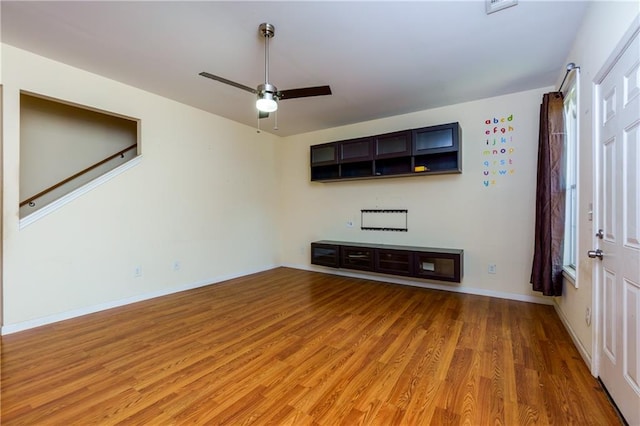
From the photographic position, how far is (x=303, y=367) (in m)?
2.09

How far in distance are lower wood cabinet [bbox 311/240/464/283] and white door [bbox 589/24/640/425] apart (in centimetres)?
180

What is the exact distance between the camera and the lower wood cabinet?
147 inches

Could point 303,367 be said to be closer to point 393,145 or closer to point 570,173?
point 570,173

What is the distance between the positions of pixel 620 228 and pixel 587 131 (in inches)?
38.8

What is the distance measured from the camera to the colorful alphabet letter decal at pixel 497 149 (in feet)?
12.0

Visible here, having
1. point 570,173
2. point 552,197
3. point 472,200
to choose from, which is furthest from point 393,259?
point 570,173

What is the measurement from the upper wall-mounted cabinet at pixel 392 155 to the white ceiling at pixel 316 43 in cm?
56

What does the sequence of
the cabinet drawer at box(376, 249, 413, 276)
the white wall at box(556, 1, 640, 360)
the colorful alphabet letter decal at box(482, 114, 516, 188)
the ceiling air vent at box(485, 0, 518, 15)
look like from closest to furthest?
1. the white wall at box(556, 1, 640, 360)
2. the ceiling air vent at box(485, 0, 518, 15)
3. the colorful alphabet letter decal at box(482, 114, 516, 188)
4. the cabinet drawer at box(376, 249, 413, 276)

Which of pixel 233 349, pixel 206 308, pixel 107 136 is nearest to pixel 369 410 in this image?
pixel 233 349

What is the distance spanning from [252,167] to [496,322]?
431cm

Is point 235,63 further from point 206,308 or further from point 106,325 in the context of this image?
point 106,325

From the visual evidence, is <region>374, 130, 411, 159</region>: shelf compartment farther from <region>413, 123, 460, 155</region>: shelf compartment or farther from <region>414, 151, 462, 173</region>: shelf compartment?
<region>414, 151, 462, 173</region>: shelf compartment

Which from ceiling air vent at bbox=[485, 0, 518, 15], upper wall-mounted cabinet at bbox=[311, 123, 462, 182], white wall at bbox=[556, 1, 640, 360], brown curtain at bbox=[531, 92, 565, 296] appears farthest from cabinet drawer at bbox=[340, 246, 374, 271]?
ceiling air vent at bbox=[485, 0, 518, 15]

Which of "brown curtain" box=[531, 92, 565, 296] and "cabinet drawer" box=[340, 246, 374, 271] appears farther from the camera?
"cabinet drawer" box=[340, 246, 374, 271]
